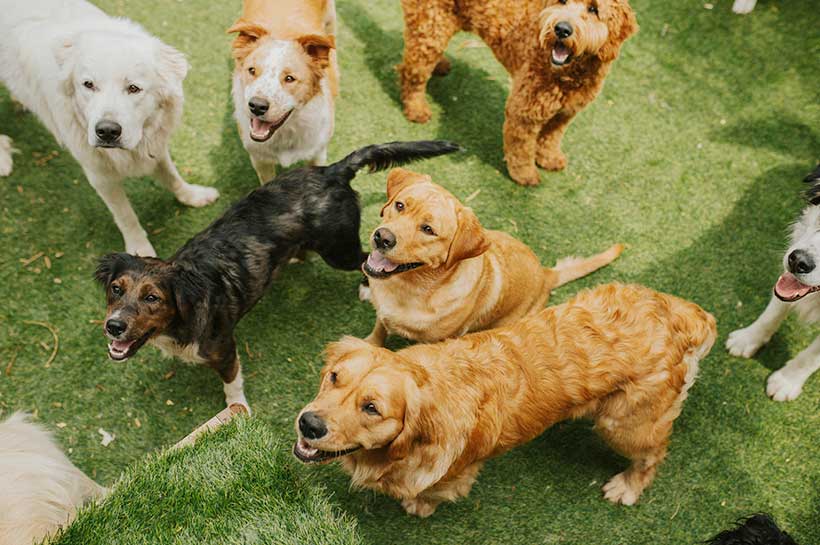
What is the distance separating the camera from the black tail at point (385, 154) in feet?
11.1

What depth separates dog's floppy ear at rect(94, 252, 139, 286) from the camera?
111 inches

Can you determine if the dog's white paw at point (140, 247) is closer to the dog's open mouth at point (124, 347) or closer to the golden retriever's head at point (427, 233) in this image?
the dog's open mouth at point (124, 347)

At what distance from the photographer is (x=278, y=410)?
3598 mm

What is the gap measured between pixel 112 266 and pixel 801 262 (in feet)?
10.6

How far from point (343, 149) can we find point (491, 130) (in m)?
1.19

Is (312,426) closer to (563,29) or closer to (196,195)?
(196,195)

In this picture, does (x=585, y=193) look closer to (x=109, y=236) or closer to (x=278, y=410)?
(x=278, y=410)

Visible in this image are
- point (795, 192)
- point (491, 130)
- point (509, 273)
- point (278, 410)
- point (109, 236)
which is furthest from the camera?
point (491, 130)

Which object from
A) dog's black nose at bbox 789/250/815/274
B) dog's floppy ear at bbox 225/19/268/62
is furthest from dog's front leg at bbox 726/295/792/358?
dog's floppy ear at bbox 225/19/268/62

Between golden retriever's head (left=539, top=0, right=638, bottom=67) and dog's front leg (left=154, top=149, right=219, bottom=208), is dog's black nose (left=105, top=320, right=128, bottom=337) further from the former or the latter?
golden retriever's head (left=539, top=0, right=638, bottom=67)

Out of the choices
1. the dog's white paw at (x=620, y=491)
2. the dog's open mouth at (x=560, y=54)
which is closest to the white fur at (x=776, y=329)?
the dog's white paw at (x=620, y=491)

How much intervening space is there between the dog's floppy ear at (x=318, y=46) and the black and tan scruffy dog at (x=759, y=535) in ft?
10.2

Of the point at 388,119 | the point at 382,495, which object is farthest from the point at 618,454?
the point at 388,119

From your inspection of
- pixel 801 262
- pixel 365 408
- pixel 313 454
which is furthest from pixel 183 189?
pixel 801 262
